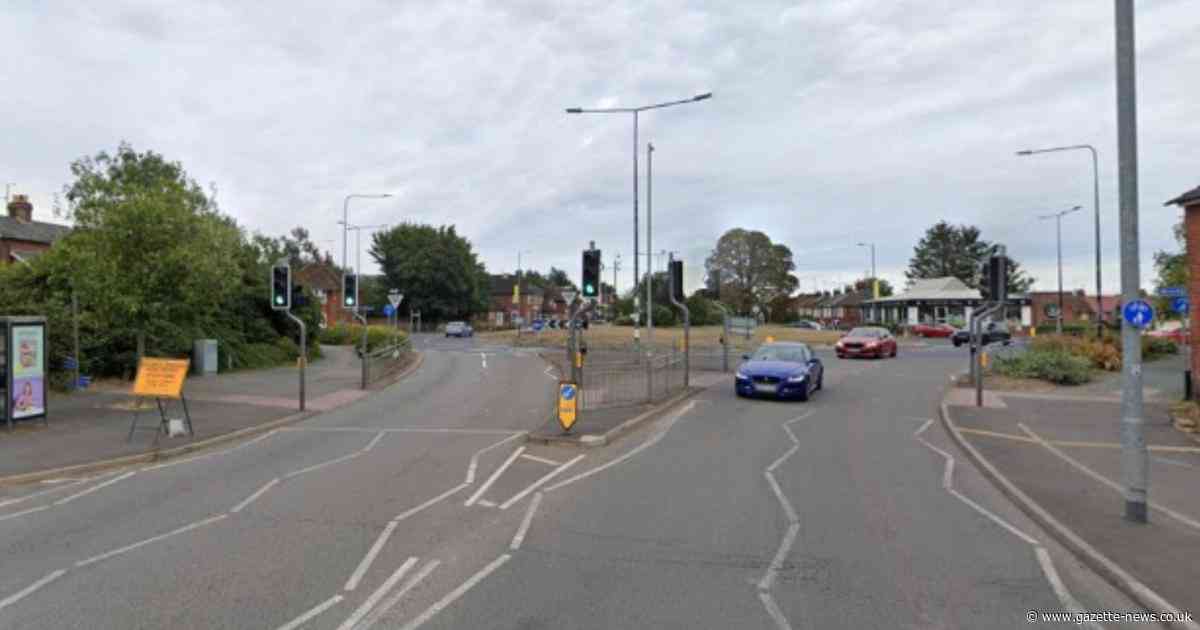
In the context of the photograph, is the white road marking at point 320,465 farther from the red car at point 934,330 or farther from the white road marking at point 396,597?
the red car at point 934,330

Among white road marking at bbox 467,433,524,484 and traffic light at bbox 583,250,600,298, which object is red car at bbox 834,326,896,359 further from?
white road marking at bbox 467,433,524,484

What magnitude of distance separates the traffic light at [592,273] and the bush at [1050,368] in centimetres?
1456

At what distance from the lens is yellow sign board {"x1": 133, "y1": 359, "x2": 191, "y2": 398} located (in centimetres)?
1312

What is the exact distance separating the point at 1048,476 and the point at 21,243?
44.9 metres

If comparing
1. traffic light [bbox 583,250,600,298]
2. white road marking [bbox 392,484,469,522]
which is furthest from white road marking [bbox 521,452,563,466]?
traffic light [bbox 583,250,600,298]

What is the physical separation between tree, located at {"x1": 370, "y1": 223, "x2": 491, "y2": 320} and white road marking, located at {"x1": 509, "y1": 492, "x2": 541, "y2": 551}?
74.0 metres

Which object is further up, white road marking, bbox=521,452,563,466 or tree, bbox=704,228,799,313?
tree, bbox=704,228,799,313

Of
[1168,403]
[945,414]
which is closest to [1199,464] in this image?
[945,414]

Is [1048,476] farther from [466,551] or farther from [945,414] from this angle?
[466,551]

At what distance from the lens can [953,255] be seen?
10569 cm

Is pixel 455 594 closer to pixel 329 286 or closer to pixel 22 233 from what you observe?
pixel 22 233

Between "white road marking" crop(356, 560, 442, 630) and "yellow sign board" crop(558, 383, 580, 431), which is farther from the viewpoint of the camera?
"yellow sign board" crop(558, 383, 580, 431)

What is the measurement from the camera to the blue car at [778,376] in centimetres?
1788

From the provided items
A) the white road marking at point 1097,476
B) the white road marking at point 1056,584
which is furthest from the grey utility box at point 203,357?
the white road marking at point 1056,584
